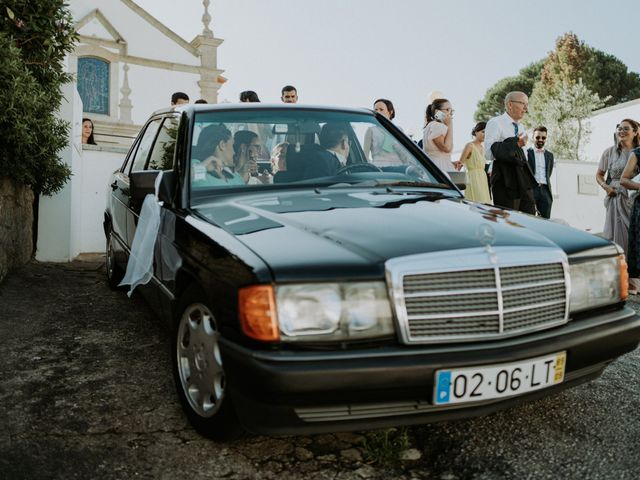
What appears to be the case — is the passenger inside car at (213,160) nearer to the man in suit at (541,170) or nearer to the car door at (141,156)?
the car door at (141,156)

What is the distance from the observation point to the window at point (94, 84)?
28250mm

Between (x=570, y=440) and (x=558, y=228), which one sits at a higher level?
(x=558, y=228)

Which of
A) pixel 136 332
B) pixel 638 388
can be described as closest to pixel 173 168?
pixel 136 332

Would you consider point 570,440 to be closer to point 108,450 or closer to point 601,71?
point 108,450

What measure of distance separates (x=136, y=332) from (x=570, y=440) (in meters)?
2.98

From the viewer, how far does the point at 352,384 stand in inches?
85.0

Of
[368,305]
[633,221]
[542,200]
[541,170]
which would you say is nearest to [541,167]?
[541,170]

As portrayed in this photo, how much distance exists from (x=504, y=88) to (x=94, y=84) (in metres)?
40.6

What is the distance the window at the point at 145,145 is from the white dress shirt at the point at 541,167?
20.2ft

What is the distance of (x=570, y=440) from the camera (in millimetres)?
2836

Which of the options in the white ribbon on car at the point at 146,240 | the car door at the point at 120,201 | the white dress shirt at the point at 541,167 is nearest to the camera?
the white ribbon on car at the point at 146,240

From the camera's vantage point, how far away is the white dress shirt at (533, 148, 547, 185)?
368 inches

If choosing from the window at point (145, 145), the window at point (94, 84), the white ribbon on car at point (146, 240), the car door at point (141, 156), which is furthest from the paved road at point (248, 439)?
the window at point (94, 84)

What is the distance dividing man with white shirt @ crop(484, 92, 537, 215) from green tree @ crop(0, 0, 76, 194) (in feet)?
14.4
